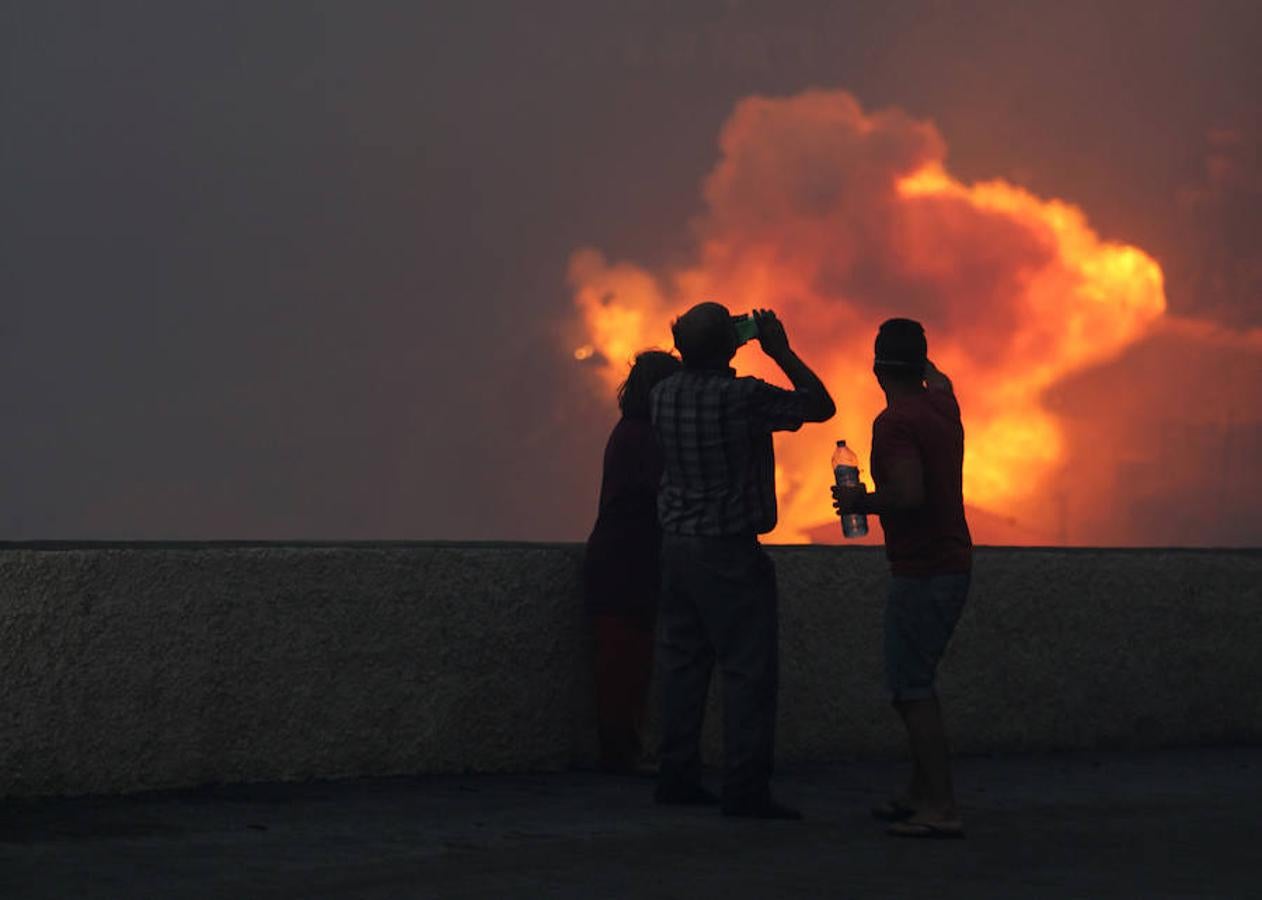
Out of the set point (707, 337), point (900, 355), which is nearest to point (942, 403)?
point (900, 355)

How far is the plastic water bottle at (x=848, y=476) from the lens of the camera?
738cm

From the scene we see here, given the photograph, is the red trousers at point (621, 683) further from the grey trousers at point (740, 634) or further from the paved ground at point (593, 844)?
the grey trousers at point (740, 634)

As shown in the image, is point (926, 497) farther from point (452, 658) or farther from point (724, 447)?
point (452, 658)

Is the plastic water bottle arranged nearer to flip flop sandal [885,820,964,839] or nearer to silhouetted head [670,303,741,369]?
silhouetted head [670,303,741,369]

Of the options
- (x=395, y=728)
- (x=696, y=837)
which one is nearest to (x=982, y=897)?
(x=696, y=837)

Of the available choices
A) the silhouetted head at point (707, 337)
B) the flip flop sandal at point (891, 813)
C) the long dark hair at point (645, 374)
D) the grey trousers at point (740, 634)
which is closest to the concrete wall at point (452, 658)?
the long dark hair at point (645, 374)

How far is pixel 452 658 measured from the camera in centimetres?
850

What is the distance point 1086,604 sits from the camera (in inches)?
407

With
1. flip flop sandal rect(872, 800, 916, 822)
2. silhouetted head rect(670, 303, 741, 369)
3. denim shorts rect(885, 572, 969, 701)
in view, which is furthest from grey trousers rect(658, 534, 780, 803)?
silhouetted head rect(670, 303, 741, 369)

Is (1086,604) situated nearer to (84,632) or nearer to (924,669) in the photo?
(924,669)

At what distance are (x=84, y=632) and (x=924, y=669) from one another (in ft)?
10.1

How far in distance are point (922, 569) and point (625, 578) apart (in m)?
1.86

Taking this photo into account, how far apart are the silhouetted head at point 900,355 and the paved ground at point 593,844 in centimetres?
157

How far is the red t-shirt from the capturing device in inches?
276
